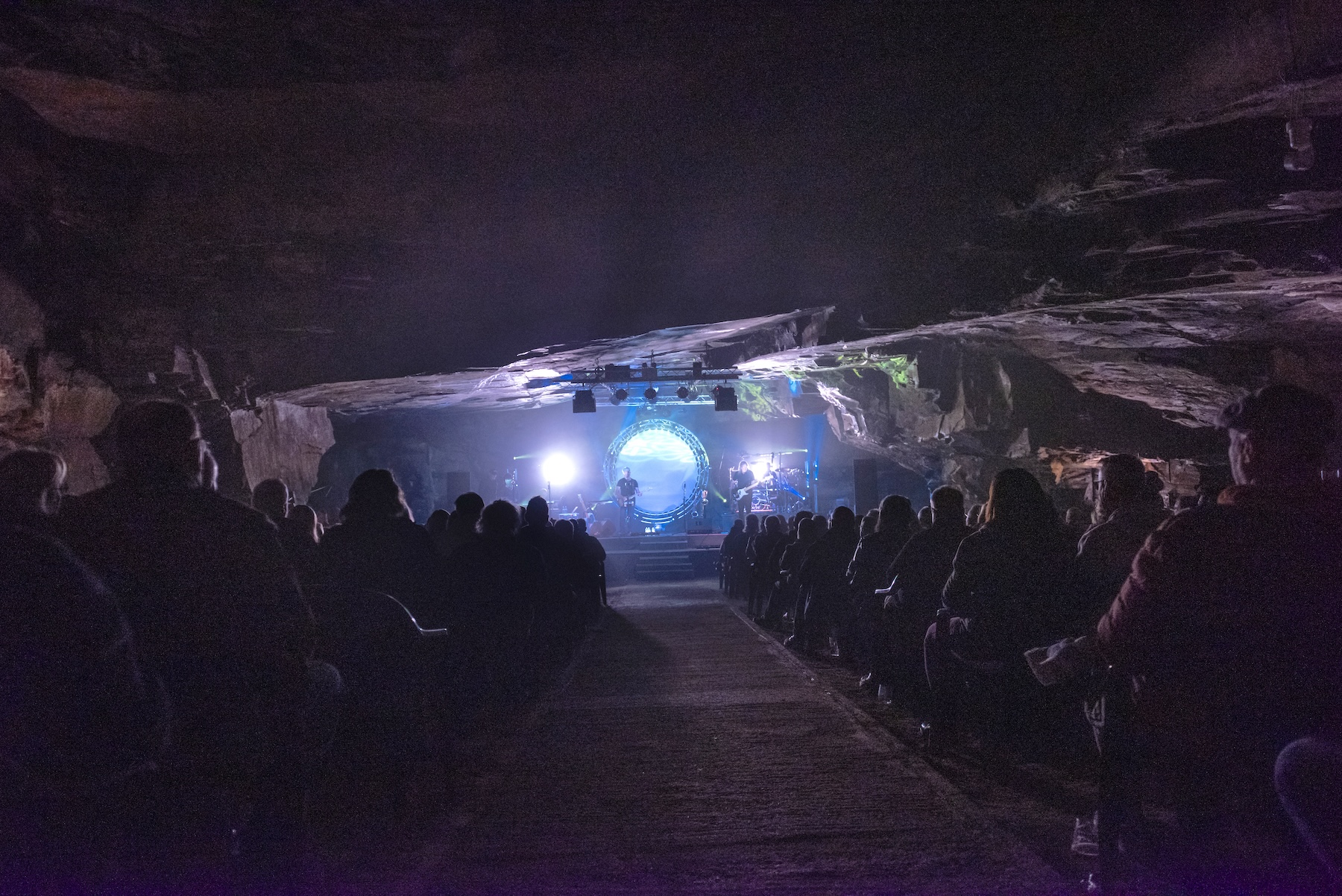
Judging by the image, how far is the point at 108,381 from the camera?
7.74m

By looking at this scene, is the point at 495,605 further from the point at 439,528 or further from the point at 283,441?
the point at 283,441

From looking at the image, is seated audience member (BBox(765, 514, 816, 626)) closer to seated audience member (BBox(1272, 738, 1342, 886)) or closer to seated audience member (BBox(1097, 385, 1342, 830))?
seated audience member (BBox(1097, 385, 1342, 830))

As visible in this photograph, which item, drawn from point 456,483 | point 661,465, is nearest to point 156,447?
point 456,483

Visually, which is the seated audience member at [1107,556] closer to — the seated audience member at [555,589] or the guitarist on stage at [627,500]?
the seated audience member at [555,589]

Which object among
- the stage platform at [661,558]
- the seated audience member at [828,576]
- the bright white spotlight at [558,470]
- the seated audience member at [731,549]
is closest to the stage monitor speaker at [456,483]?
the stage platform at [661,558]

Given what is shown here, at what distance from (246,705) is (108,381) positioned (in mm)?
7181

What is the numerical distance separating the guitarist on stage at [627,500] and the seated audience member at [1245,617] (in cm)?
2150

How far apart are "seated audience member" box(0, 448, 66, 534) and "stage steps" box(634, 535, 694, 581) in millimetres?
17268

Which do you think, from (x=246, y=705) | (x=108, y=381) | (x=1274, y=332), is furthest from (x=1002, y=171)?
(x=108, y=381)

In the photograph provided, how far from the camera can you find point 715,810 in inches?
132

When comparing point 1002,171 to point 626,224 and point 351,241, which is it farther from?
point 351,241

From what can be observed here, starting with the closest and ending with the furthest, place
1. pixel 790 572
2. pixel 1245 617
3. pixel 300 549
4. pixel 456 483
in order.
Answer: pixel 1245 617
pixel 300 549
pixel 790 572
pixel 456 483

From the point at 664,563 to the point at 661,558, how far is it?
153mm

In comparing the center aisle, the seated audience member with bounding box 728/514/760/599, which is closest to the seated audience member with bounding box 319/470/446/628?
the center aisle
